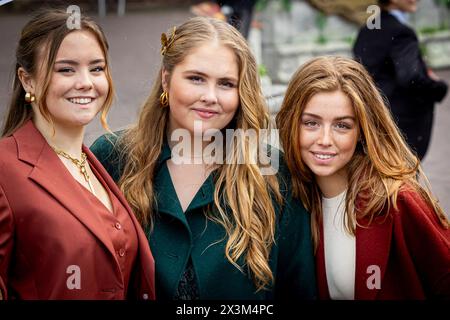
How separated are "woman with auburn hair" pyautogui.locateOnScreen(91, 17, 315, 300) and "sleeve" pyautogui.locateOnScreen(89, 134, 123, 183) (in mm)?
10

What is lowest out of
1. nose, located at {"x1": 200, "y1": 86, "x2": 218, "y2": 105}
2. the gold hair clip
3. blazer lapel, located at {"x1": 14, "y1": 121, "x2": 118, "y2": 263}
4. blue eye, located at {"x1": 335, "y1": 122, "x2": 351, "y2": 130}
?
blazer lapel, located at {"x1": 14, "y1": 121, "x2": 118, "y2": 263}

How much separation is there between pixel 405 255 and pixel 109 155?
3.57 feet

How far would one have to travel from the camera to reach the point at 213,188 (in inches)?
93.6

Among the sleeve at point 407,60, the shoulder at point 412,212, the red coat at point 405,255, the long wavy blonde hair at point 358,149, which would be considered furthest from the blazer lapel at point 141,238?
the sleeve at point 407,60

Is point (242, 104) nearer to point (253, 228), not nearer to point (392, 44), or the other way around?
point (253, 228)

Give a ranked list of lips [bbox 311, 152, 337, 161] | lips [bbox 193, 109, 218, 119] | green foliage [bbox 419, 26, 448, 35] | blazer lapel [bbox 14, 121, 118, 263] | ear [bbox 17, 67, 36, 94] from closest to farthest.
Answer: blazer lapel [bbox 14, 121, 118, 263]
ear [bbox 17, 67, 36, 94]
lips [bbox 193, 109, 218, 119]
lips [bbox 311, 152, 337, 161]
green foliage [bbox 419, 26, 448, 35]

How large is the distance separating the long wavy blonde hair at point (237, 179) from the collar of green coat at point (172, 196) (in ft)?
0.08

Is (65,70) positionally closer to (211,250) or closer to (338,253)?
(211,250)

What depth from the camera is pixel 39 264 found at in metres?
1.89

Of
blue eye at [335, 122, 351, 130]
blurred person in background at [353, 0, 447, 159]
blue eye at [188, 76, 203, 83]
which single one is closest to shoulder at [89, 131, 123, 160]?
blue eye at [188, 76, 203, 83]

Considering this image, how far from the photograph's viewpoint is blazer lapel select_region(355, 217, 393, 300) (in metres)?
2.29

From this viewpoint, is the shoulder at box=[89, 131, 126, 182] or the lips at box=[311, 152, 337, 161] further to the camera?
the shoulder at box=[89, 131, 126, 182]

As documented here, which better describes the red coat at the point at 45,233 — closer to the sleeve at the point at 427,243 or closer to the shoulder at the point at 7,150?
the shoulder at the point at 7,150

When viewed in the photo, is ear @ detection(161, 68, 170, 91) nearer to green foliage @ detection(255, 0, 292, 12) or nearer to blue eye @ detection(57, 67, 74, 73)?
blue eye @ detection(57, 67, 74, 73)
